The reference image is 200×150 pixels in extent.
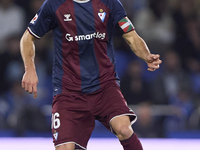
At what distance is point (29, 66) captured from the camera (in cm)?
316

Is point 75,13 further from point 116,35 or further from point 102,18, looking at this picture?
point 116,35

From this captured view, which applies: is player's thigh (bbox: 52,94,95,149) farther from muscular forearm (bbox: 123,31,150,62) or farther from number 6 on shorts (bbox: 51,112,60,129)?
muscular forearm (bbox: 123,31,150,62)

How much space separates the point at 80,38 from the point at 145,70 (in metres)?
3.27

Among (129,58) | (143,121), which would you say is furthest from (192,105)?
(129,58)

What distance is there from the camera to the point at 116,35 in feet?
22.1

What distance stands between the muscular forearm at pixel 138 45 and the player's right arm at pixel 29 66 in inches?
30.1

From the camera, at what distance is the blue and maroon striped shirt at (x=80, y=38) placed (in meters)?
3.19

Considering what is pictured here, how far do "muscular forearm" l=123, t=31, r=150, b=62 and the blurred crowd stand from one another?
8.44 feet

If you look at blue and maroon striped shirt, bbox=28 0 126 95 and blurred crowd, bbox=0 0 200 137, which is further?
blurred crowd, bbox=0 0 200 137

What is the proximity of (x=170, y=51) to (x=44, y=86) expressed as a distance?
2.04m

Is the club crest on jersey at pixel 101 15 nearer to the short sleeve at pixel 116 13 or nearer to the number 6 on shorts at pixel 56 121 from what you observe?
the short sleeve at pixel 116 13

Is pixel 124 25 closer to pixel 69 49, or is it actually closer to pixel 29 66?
pixel 69 49

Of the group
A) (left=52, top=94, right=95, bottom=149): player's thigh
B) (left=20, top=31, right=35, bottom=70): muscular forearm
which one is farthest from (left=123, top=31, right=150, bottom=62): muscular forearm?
(left=20, top=31, right=35, bottom=70): muscular forearm

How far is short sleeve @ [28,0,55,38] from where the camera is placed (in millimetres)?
3186
